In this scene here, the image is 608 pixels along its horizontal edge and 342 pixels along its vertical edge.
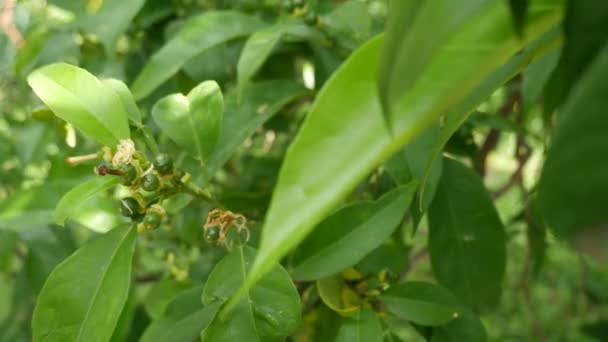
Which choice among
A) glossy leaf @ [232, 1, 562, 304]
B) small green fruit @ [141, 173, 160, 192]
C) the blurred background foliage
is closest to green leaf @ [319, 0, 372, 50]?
the blurred background foliage

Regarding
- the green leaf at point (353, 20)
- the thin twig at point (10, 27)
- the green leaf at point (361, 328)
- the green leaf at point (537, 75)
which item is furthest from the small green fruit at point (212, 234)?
the thin twig at point (10, 27)

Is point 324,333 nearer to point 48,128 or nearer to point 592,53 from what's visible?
point 592,53

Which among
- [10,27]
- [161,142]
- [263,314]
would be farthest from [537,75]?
[10,27]

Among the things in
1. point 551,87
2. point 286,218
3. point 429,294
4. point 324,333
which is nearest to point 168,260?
point 324,333

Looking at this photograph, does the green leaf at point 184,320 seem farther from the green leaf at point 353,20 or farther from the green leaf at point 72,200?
the green leaf at point 353,20

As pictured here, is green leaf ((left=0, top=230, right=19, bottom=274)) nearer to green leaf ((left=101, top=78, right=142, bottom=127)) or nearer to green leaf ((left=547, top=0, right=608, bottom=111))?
green leaf ((left=101, top=78, right=142, bottom=127))

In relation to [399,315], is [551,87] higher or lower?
higher
